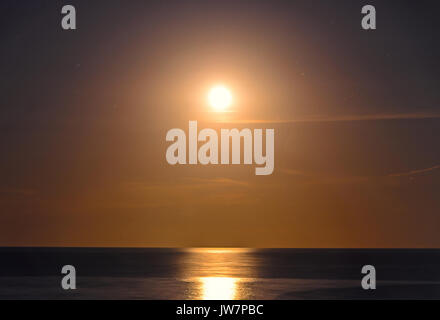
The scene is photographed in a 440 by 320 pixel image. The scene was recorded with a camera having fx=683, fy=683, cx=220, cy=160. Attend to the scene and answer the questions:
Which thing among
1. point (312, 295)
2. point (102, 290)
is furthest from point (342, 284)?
point (102, 290)

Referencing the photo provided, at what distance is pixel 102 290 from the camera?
34250mm

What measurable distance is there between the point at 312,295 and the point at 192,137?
9.37 meters
